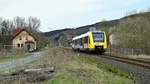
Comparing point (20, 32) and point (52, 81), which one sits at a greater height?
point (20, 32)

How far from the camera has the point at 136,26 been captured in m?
56.4

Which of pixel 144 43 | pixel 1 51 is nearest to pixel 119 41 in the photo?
pixel 144 43

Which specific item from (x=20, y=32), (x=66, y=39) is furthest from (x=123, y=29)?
(x=66, y=39)

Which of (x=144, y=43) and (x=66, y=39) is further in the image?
(x=66, y=39)

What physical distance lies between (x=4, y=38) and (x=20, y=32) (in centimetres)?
792

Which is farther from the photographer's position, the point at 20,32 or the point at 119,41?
the point at 20,32

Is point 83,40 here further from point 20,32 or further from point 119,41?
point 20,32

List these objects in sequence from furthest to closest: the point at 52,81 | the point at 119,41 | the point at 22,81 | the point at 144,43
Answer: the point at 119,41
the point at 144,43
the point at 22,81
the point at 52,81

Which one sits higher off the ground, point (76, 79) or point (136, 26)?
point (136, 26)

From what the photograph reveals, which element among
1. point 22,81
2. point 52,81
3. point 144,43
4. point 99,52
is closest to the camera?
point 52,81

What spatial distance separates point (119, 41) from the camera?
196 feet

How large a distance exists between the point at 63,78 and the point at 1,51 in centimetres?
4344

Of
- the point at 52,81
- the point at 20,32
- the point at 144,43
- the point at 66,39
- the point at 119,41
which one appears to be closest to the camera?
the point at 52,81

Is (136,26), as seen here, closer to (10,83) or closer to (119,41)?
(119,41)
